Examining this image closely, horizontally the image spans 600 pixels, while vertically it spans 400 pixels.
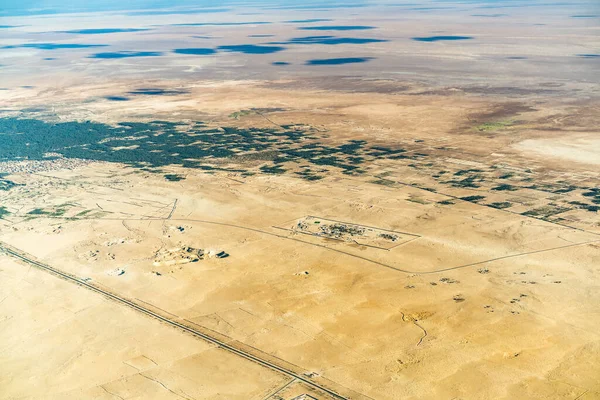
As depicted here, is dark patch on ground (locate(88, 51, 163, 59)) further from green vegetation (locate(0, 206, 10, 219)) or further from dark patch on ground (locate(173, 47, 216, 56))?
green vegetation (locate(0, 206, 10, 219))

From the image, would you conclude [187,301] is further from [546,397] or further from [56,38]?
[56,38]

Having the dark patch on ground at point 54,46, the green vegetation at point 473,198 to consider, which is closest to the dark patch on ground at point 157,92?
the green vegetation at point 473,198

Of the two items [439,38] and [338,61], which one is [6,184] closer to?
[338,61]

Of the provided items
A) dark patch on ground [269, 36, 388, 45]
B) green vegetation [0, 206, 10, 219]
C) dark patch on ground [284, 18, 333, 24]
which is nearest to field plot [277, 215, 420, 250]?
green vegetation [0, 206, 10, 219]

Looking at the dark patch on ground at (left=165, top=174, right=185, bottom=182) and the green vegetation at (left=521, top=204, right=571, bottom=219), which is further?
the dark patch on ground at (left=165, top=174, right=185, bottom=182)

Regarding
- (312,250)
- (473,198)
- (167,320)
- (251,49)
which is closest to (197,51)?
(251,49)

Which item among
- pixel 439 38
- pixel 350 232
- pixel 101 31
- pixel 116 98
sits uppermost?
pixel 101 31
